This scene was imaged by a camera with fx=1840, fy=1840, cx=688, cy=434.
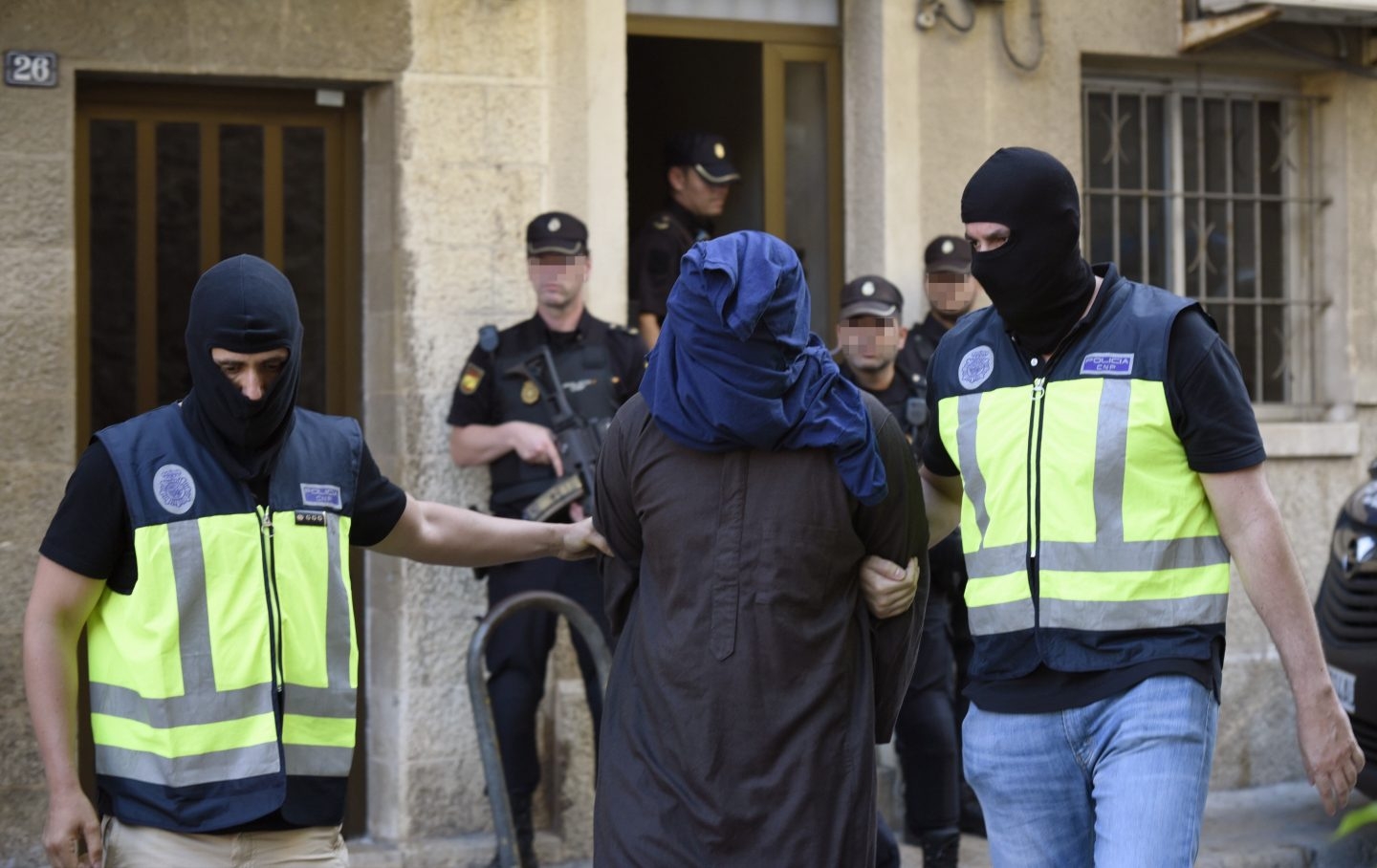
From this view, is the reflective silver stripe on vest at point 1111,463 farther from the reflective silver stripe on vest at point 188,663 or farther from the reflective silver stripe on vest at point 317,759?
the reflective silver stripe on vest at point 188,663

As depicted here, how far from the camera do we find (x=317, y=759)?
11.1ft

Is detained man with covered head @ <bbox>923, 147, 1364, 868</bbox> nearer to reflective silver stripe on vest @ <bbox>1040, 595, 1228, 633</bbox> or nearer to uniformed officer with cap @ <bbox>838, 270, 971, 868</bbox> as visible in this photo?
reflective silver stripe on vest @ <bbox>1040, 595, 1228, 633</bbox>

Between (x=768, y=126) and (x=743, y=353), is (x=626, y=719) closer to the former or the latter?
(x=743, y=353)

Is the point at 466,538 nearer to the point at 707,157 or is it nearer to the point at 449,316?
the point at 449,316

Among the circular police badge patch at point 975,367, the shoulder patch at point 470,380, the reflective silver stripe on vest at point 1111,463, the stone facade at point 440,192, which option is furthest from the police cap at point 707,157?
the reflective silver stripe on vest at point 1111,463

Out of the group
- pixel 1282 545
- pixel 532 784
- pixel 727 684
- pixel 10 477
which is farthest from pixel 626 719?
pixel 10 477

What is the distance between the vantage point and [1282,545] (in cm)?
345

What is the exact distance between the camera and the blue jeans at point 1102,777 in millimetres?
3350

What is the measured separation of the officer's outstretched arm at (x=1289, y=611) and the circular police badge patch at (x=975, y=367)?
49cm

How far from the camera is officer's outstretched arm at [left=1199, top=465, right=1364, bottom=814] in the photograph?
3.41m

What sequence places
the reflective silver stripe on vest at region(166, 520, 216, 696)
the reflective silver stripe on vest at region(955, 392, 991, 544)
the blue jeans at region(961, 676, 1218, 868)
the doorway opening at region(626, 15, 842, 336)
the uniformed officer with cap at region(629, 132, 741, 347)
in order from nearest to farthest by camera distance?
the reflective silver stripe on vest at region(166, 520, 216, 696) < the blue jeans at region(961, 676, 1218, 868) < the reflective silver stripe on vest at region(955, 392, 991, 544) < the uniformed officer with cap at region(629, 132, 741, 347) < the doorway opening at region(626, 15, 842, 336)

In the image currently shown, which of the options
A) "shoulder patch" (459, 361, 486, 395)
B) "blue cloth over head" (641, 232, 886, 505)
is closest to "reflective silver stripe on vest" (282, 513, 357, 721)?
"blue cloth over head" (641, 232, 886, 505)

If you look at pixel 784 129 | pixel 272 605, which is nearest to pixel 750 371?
pixel 272 605

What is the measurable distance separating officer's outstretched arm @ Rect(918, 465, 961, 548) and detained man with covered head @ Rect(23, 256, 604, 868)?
4.26 feet
